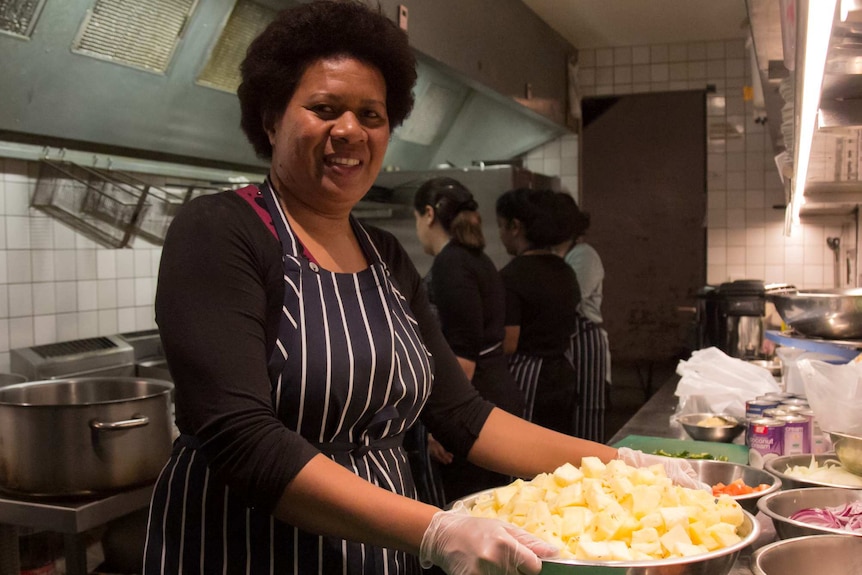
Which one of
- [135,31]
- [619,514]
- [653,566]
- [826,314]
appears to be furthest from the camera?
[135,31]

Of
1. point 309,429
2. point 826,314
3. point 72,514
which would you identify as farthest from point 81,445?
point 826,314

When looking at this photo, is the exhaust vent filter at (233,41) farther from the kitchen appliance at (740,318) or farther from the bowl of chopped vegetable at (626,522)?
the bowl of chopped vegetable at (626,522)

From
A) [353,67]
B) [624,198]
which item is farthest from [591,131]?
[353,67]

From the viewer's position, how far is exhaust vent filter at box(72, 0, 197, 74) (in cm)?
308

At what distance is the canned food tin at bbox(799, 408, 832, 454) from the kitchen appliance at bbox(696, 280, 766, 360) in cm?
198

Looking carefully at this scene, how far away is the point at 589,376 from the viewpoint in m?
Answer: 5.14

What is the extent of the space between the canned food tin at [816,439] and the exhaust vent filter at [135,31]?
2.64 metres

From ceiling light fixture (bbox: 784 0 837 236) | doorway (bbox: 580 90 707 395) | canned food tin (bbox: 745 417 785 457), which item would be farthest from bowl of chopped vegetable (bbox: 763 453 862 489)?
doorway (bbox: 580 90 707 395)

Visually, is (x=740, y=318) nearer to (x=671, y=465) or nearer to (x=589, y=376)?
(x=589, y=376)

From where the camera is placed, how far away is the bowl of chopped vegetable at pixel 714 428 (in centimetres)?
237

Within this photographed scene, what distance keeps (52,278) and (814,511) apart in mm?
3134

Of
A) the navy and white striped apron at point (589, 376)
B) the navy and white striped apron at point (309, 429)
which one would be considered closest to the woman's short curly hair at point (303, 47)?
the navy and white striped apron at point (309, 429)

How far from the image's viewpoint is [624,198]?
684cm

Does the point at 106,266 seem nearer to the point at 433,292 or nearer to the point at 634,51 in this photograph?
the point at 433,292
